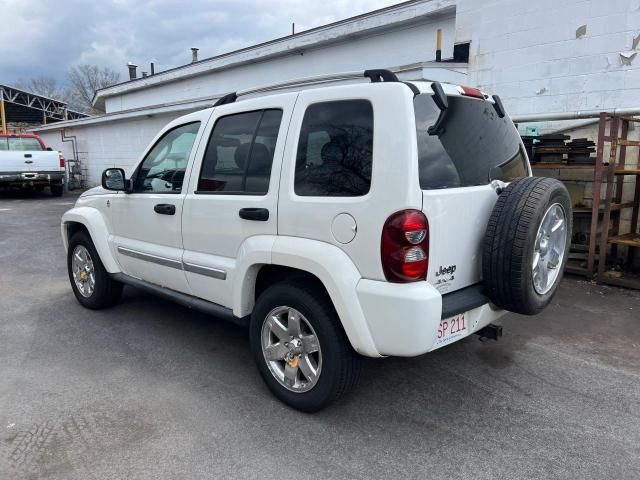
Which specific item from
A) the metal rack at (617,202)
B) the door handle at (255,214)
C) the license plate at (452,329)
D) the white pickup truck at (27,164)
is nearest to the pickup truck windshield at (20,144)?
the white pickup truck at (27,164)

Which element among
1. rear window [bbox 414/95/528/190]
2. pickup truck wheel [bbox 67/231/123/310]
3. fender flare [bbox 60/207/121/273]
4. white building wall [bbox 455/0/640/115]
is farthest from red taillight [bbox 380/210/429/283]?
white building wall [bbox 455/0/640/115]

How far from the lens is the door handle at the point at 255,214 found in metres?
3.12

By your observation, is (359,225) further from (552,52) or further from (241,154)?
(552,52)

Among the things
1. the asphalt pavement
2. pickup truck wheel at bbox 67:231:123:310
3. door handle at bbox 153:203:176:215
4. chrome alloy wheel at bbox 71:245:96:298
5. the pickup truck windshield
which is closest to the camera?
the asphalt pavement

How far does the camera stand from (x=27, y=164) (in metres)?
15.8

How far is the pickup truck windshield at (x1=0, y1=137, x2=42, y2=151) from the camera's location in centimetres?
1594

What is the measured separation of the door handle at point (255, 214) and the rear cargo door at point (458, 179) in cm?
104

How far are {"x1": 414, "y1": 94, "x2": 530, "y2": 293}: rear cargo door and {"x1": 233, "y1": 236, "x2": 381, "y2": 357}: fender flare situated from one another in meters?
0.45

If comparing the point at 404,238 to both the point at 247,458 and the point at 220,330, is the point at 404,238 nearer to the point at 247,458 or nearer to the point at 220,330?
the point at 247,458

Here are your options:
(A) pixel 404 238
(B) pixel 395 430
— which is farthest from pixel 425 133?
(B) pixel 395 430

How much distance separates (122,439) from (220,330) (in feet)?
5.68

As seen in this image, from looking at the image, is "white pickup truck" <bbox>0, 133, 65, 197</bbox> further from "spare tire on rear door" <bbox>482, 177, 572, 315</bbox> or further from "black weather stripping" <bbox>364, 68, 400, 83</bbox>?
"spare tire on rear door" <bbox>482, 177, 572, 315</bbox>

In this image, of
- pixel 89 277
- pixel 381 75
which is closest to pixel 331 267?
pixel 381 75

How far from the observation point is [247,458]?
8.75 ft
